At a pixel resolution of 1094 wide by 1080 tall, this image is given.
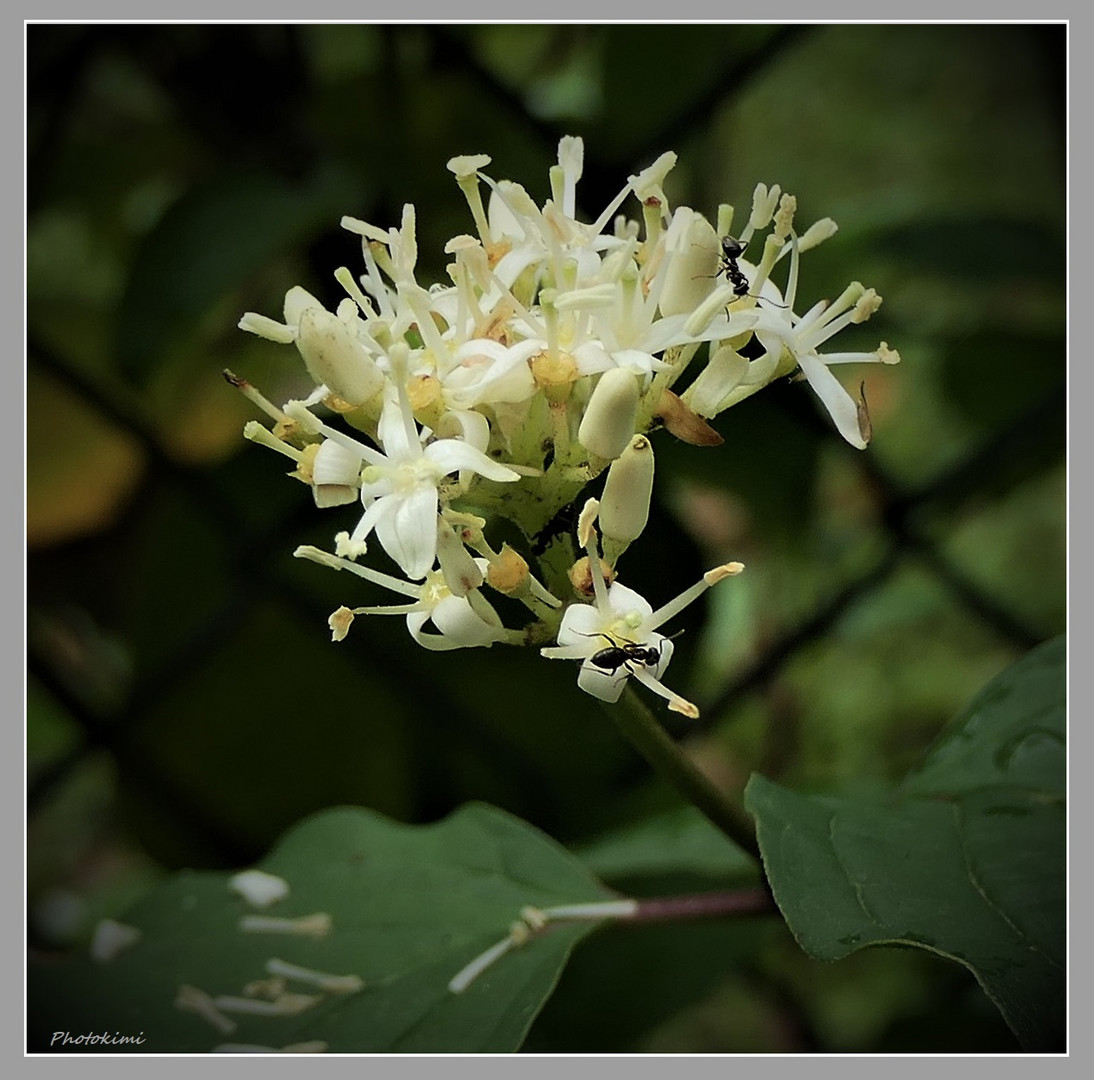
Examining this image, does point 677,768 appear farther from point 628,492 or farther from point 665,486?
point 665,486

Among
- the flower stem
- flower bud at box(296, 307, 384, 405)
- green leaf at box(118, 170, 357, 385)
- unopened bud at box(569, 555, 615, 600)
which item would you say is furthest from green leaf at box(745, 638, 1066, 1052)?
green leaf at box(118, 170, 357, 385)

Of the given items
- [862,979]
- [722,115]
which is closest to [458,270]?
[722,115]

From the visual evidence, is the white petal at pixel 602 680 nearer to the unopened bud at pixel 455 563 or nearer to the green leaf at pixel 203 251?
the unopened bud at pixel 455 563

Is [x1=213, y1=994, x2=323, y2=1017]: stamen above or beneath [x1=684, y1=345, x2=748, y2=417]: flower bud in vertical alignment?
beneath

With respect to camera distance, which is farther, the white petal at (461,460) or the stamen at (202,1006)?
the stamen at (202,1006)

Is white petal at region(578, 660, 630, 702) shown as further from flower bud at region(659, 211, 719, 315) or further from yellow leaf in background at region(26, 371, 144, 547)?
yellow leaf in background at region(26, 371, 144, 547)

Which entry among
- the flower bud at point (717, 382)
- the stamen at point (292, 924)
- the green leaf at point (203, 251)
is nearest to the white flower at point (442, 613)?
the flower bud at point (717, 382)
